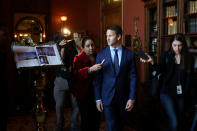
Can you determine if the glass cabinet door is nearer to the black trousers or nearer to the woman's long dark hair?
the woman's long dark hair

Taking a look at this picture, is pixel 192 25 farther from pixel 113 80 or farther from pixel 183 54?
pixel 113 80

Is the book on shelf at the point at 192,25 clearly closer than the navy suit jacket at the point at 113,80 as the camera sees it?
No

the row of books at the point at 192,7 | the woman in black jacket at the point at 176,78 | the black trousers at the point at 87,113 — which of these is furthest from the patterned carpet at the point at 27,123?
the row of books at the point at 192,7

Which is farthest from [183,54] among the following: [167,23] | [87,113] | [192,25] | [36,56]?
[36,56]

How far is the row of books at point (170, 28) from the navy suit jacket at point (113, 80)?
1.91 meters

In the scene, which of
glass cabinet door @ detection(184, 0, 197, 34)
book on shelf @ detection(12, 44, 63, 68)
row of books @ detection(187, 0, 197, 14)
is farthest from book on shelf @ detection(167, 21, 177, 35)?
book on shelf @ detection(12, 44, 63, 68)

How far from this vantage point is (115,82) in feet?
8.34

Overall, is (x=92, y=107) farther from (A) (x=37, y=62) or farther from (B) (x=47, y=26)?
(B) (x=47, y=26)

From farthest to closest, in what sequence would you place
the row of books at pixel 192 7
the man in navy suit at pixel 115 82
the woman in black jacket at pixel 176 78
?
the row of books at pixel 192 7 → the woman in black jacket at pixel 176 78 → the man in navy suit at pixel 115 82

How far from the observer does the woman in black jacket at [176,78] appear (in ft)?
→ 10.1

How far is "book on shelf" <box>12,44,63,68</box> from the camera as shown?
2.60 meters

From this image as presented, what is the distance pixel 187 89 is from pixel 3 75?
2271 mm

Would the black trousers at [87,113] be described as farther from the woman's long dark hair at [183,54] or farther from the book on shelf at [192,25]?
the book on shelf at [192,25]

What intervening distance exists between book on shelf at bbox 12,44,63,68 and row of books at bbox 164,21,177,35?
2.33m
